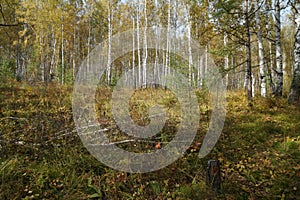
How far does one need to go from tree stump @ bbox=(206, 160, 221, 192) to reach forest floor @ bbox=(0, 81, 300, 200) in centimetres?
11

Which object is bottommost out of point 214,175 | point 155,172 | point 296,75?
point 155,172

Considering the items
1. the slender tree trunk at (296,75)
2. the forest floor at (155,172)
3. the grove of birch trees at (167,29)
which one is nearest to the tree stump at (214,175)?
the forest floor at (155,172)

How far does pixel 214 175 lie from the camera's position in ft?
10.4

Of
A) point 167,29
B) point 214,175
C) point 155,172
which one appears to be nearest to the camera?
point 214,175

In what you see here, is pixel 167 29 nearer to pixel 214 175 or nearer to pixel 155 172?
pixel 155 172

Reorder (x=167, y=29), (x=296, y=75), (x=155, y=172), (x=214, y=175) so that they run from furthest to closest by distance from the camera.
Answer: (x=167, y=29)
(x=296, y=75)
(x=155, y=172)
(x=214, y=175)

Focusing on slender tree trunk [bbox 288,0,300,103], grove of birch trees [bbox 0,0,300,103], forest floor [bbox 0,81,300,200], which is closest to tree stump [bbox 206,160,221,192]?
forest floor [bbox 0,81,300,200]

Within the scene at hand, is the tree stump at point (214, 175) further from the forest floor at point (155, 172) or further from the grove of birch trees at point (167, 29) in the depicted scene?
the grove of birch trees at point (167, 29)

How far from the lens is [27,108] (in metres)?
6.70

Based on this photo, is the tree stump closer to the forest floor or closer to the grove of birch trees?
the forest floor

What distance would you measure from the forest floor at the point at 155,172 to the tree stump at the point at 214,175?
11cm

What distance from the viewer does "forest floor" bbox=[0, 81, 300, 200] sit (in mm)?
3359

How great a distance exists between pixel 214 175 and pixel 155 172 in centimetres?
113

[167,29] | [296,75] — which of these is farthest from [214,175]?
[167,29]
